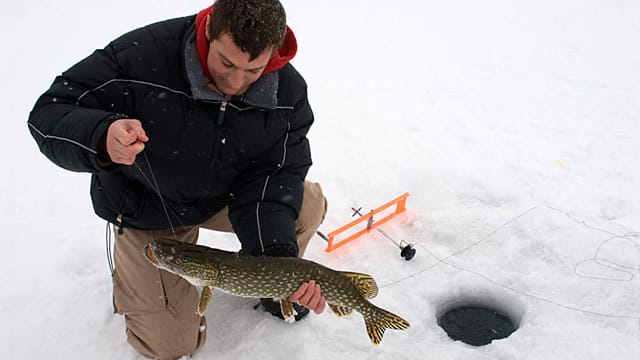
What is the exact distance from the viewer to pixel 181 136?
8.90 feet

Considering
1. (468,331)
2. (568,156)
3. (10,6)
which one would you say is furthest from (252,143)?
(10,6)

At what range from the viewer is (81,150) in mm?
2273

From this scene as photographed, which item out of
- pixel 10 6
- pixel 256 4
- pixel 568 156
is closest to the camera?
pixel 256 4

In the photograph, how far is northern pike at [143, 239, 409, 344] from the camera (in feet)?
8.04

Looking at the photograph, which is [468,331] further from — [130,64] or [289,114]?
[130,64]

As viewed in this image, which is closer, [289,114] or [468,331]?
[289,114]

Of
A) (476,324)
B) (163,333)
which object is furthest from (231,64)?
(476,324)

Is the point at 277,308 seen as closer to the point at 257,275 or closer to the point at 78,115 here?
the point at 257,275

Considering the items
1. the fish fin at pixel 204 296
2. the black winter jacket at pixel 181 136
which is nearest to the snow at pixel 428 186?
the fish fin at pixel 204 296

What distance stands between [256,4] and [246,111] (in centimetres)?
63

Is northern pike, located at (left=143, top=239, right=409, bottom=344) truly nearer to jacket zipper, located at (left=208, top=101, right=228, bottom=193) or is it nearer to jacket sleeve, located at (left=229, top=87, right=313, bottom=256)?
jacket sleeve, located at (left=229, top=87, right=313, bottom=256)

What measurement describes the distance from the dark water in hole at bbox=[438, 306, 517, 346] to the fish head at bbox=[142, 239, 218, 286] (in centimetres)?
176

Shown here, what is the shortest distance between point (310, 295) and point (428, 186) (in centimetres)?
226

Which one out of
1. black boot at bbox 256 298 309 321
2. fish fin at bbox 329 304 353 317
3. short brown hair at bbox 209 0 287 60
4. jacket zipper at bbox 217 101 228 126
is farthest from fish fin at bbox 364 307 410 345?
short brown hair at bbox 209 0 287 60
